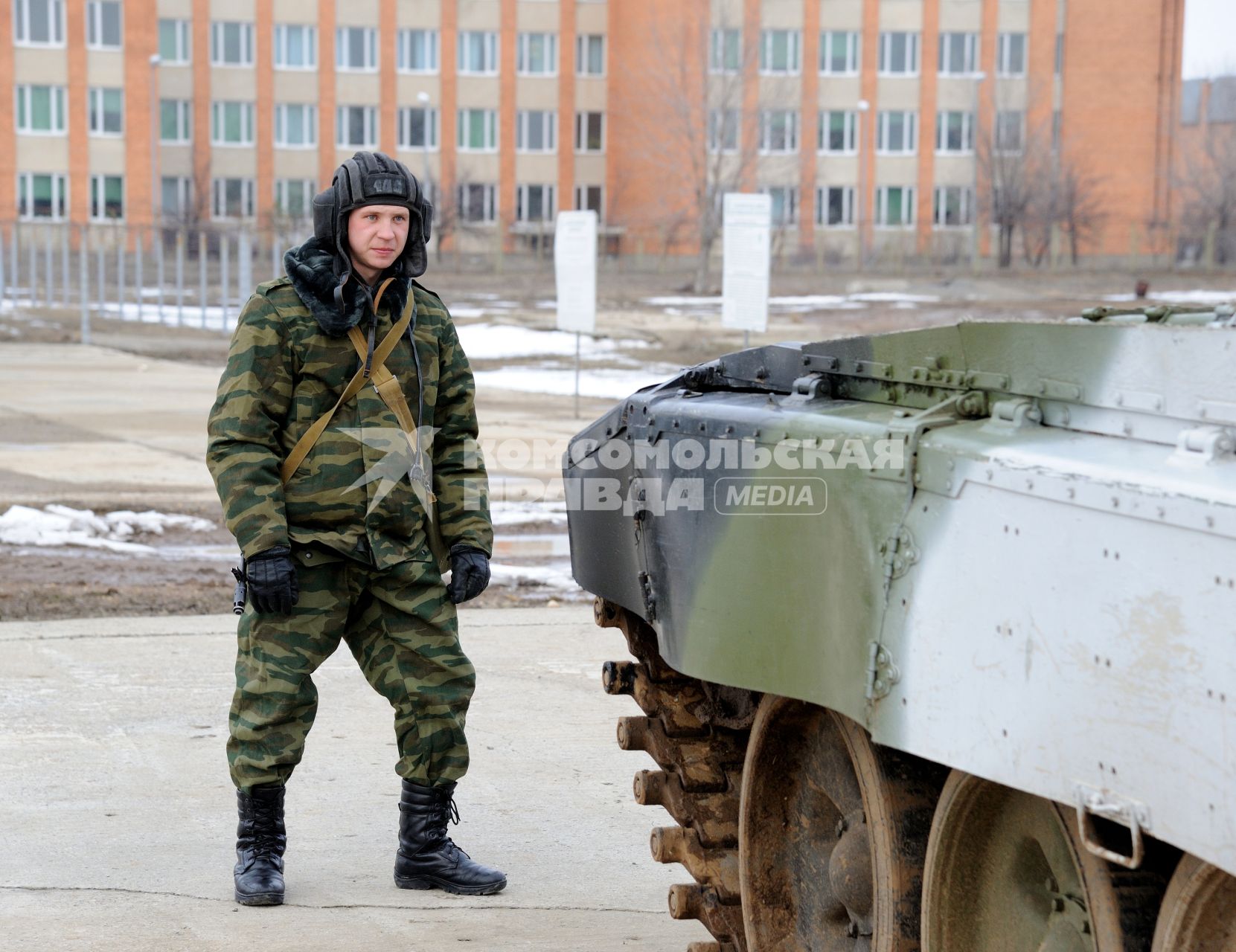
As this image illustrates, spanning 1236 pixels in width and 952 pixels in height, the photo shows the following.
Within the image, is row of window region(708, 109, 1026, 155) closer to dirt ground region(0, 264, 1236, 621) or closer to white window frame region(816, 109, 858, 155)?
white window frame region(816, 109, 858, 155)

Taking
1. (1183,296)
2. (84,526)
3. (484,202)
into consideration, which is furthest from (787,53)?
(84,526)

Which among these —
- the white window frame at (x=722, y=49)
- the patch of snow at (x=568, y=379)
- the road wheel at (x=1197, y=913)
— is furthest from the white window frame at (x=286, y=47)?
the road wheel at (x=1197, y=913)

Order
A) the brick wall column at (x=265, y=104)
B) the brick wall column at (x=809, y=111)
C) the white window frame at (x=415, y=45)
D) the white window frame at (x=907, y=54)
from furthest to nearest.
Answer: the white window frame at (x=907, y=54)
the white window frame at (x=415, y=45)
the brick wall column at (x=809, y=111)
the brick wall column at (x=265, y=104)

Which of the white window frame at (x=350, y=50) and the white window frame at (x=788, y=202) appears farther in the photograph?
the white window frame at (x=350, y=50)

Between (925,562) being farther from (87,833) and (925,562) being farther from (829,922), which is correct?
(87,833)

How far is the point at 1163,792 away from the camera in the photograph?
2.34m

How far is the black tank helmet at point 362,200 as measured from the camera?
434 centimetres

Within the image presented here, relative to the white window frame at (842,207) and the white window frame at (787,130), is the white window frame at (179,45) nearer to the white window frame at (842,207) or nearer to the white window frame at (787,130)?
the white window frame at (787,130)

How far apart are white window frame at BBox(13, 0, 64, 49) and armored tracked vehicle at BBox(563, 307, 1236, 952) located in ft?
197

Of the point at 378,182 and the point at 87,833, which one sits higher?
the point at 378,182

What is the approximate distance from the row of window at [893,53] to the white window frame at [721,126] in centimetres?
544

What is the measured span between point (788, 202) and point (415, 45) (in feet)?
47.4

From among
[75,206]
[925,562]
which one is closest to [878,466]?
[925,562]

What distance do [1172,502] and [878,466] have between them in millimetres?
700
